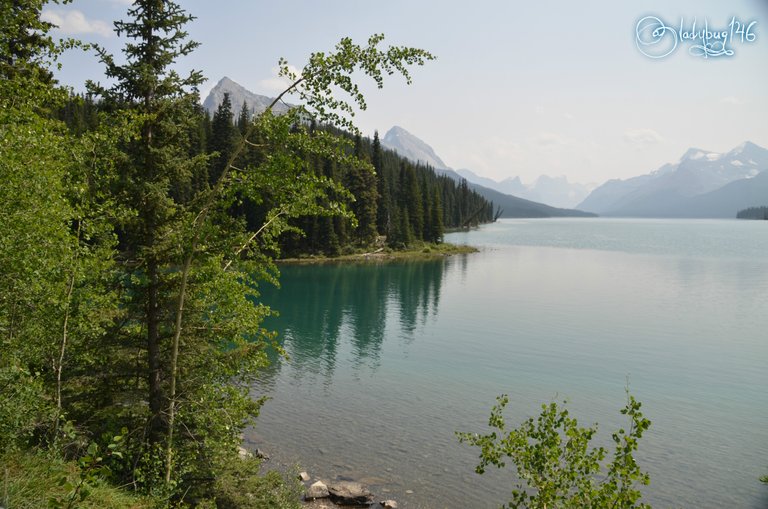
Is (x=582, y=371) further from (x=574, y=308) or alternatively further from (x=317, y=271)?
(x=317, y=271)

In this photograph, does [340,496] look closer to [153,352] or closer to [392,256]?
[153,352]

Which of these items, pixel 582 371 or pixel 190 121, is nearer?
pixel 190 121

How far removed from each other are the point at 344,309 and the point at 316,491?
3312 centimetres

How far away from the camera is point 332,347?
3819cm

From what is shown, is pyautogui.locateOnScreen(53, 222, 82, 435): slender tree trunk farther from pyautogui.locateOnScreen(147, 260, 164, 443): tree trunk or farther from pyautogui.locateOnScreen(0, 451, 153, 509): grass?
pyautogui.locateOnScreen(0, 451, 153, 509): grass

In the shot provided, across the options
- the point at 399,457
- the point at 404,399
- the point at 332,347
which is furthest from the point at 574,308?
the point at 399,457

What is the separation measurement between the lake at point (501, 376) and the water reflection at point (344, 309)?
0.26 m

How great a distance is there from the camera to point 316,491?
18.5 meters

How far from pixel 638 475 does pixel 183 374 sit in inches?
405

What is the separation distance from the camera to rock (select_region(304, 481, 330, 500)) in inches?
720

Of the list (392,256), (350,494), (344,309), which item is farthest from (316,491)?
(392,256)

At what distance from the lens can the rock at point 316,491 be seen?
18297mm

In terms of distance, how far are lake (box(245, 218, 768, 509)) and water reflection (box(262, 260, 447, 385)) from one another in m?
0.26

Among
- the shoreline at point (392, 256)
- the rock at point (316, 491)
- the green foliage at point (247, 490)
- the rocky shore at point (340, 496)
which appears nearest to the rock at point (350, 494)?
the rocky shore at point (340, 496)
